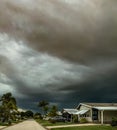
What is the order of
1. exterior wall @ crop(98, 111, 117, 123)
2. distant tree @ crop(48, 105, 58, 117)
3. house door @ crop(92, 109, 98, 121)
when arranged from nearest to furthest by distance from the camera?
exterior wall @ crop(98, 111, 117, 123) → house door @ crop(92, 109, 98, 121) → distant tree @ crop(48, 105, 58, 117)

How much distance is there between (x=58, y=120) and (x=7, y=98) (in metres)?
33.9

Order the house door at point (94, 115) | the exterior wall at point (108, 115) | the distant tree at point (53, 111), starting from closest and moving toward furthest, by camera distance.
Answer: the exterior wall at point (108, 115) → the house door at point (94, 115) → the distant tree at point (53, 111)

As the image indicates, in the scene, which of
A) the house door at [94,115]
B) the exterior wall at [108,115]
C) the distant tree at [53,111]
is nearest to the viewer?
the exterior wall at [108,115]

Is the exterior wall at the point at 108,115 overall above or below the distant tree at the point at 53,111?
below

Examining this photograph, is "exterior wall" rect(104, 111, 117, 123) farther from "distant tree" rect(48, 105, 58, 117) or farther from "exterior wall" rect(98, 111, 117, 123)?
"distant tree" rect(48, 105, 58, 117)

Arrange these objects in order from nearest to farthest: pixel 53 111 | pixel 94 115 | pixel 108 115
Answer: pixel 108 115 < pixel 94 115 < pixel 53 111

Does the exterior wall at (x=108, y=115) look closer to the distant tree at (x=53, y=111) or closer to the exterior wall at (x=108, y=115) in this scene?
the exterior wall at (x=108, y=115)

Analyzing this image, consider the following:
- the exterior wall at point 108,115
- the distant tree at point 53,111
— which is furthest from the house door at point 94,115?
the distant tree at point 53,111

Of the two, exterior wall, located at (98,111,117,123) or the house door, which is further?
the house door

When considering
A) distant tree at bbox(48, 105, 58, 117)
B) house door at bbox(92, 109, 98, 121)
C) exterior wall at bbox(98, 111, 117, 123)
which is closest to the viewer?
exterior wall at bbox(98, 111, 117, 123)

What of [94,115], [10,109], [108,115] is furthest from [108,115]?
[10,109]

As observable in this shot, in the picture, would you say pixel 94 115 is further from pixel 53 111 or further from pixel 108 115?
pixel 53 111

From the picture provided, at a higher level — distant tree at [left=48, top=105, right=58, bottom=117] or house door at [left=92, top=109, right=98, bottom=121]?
distant tree at [left=48, top=105, right=58, bottom=117]

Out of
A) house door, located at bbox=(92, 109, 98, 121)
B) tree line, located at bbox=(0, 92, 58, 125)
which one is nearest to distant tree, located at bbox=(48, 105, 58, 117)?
tree line, located at bbox=(0, 92, 58, 125)
